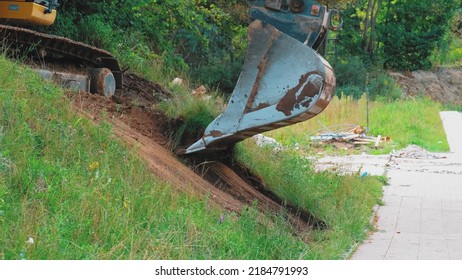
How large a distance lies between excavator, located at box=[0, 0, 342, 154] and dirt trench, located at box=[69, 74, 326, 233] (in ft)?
1.06

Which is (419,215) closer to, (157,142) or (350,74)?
(157,142)

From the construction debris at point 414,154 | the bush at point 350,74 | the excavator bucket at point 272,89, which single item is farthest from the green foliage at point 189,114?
the bush at point 350,74

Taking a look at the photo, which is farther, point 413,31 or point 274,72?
point 413,31

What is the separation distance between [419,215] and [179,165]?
3.88m

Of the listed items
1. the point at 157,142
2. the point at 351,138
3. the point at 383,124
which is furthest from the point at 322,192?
the point at 383,124

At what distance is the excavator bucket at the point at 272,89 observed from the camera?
972cm

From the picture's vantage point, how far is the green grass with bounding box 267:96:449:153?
26.2 m

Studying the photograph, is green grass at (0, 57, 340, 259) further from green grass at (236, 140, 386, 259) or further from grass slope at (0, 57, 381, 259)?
green grass at (236, 140, 386, 259)

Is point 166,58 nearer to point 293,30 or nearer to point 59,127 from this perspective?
point 293,30

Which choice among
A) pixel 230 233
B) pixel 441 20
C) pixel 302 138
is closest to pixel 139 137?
pixel 230 233

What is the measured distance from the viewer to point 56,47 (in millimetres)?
11398

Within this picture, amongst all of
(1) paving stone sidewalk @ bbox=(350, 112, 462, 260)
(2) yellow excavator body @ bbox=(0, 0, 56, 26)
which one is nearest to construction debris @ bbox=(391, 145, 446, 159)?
(1) paving stone sidewalk @ bbox=(350, 112, 462, 260)

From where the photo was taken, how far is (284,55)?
33.0 ft
